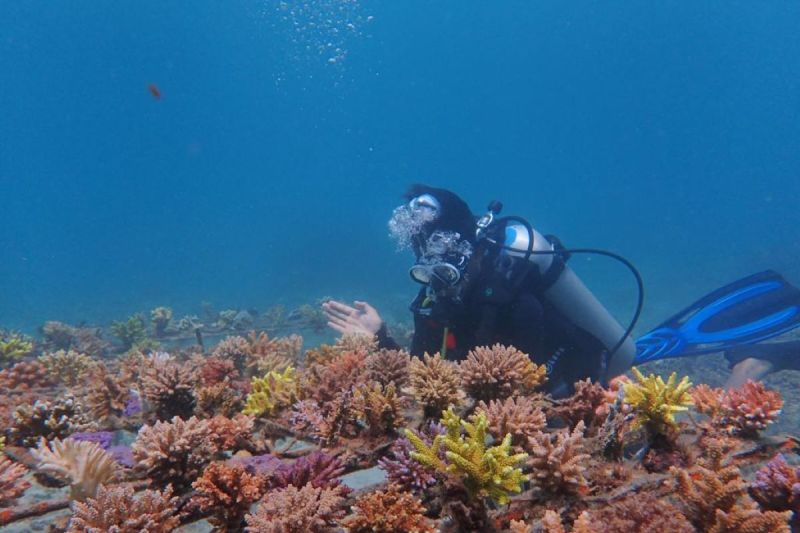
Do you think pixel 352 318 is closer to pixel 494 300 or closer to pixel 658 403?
pixel 494 300

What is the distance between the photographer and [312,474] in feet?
9.18

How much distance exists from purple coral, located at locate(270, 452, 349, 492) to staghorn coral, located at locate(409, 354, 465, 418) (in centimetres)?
92

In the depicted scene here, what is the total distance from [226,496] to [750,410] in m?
4.10

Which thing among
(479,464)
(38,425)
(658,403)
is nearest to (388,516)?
(479,464)

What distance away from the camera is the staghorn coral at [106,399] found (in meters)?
4.75

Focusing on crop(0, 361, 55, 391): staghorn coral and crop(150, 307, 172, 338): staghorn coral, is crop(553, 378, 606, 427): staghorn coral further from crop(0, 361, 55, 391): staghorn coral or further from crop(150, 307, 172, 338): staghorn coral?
crop(150, 307, 172, 338): staghorn coral

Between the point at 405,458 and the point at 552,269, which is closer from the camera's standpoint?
the point at 405,458

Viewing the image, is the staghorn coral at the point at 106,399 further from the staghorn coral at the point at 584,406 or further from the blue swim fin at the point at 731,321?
the blue swim fin at the point at 731,321

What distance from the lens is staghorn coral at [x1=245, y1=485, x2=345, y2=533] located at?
2.27 metres

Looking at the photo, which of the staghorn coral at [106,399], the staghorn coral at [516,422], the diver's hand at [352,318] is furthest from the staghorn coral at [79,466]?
the diver's hand at [352,318]

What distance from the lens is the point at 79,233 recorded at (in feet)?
465

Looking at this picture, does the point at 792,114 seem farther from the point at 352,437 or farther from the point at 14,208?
the point at 14,208

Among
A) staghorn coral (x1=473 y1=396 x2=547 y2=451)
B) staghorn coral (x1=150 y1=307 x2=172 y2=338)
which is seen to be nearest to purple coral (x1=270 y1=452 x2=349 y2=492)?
staghorn coral (x1=473 y1=396 x2=547 y2=451)

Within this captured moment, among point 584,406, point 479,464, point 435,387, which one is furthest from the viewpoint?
point 584,406
